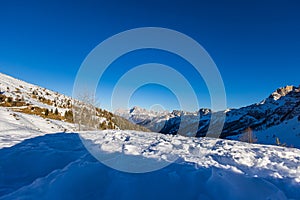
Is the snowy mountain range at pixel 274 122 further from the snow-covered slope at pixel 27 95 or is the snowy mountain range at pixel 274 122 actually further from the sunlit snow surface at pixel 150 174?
the snow-covered slope at pixel 27 95

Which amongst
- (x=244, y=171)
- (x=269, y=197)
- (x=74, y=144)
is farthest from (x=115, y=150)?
(x=269, y=197)

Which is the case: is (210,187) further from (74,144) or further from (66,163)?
(74,144)

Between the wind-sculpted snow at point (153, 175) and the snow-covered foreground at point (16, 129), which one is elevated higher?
the snow-covered foreground at point (16, 129)

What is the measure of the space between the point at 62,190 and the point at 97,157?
2.22 meters

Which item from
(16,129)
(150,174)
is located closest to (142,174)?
(150,174)

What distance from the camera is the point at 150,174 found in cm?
571

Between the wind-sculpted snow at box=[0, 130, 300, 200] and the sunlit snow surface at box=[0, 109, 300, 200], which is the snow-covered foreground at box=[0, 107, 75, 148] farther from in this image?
the wind-sculpted snow at box=[0, 130, 300, 200]

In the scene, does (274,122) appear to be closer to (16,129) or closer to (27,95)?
(27,95)

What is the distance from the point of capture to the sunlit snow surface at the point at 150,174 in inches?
192

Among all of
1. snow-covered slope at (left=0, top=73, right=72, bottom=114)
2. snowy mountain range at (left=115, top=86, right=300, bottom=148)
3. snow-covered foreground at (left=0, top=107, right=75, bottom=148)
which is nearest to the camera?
snow-covered foreground at (left=0, top=107, right=75, bottom=148)

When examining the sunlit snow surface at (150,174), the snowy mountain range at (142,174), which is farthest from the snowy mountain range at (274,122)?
the sunlit snow surface at (150,174)

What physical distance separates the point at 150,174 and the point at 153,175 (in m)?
0.11

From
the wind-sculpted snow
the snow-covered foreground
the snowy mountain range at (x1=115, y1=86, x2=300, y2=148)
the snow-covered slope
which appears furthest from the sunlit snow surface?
the snow-covered slope

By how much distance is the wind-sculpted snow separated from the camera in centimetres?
487
